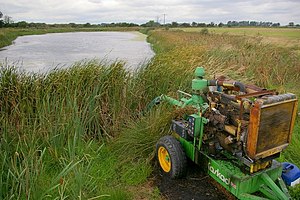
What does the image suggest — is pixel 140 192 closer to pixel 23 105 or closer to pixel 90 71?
pixel 23 105

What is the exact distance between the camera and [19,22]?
77250 mm

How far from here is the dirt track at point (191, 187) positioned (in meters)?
3.26

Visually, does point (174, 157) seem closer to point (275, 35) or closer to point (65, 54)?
point (65, 54)

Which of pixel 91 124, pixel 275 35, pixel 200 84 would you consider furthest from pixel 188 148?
pixel 275 35

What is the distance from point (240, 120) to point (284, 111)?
0.38 meters

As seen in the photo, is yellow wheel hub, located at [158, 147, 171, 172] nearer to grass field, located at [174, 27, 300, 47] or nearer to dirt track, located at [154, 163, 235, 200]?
dirt track, located at [154, 163, 235, 200]

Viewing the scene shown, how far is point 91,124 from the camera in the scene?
15.5ft

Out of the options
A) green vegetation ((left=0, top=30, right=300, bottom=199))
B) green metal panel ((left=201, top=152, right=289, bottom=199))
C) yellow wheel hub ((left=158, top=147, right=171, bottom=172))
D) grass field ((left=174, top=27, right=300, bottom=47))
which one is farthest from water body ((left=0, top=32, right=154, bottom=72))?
grass field ((left=174, top=27, right=300, bottom=47))

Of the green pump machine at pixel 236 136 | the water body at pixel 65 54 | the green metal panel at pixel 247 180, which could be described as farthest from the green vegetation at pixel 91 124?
the green metal panel at pixel 247 180

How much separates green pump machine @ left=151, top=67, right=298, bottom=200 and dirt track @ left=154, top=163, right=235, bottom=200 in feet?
0.40

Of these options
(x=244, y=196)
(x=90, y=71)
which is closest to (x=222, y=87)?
(x=244, y=196)

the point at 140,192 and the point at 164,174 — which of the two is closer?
the point at 140,192

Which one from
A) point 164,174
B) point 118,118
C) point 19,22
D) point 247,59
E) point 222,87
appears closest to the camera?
point 222,87

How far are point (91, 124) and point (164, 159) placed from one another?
1582mm
